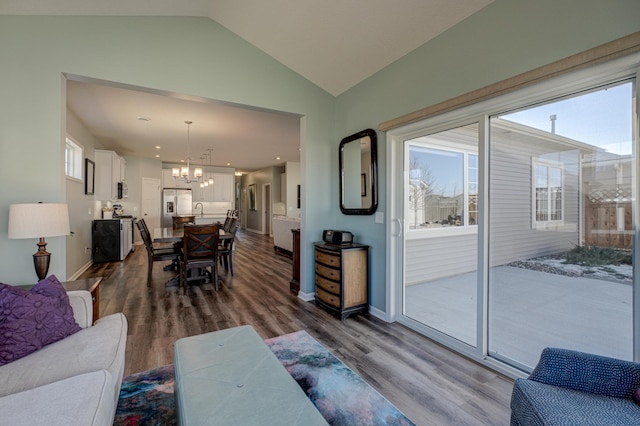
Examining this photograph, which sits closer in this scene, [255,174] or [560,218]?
[560,218]

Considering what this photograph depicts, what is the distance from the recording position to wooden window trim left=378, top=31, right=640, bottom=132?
5.10 ft

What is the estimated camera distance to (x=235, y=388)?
129 cm

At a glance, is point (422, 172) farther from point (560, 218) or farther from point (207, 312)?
point (207, 312)

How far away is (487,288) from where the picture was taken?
2357 mm

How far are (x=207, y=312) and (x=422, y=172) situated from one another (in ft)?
9.72

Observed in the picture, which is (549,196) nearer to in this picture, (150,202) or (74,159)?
(74,159)

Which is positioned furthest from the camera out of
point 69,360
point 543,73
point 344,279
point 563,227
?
point 344,279

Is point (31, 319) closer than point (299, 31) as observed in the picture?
Yes

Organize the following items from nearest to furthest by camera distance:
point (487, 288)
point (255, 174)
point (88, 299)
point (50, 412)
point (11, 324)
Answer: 1. point (50, 412)
2. point (11, 324)
3. point (88, 299)
4. point (487, 288)
5. point (255, 174)

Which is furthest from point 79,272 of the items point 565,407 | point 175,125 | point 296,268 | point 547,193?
point 547,193

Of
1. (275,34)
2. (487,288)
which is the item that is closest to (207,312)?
(487,288)

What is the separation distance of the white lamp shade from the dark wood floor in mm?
1180

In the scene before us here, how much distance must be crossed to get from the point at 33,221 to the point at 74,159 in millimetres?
3836

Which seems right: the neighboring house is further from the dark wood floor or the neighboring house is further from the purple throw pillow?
the purple throw pillow
